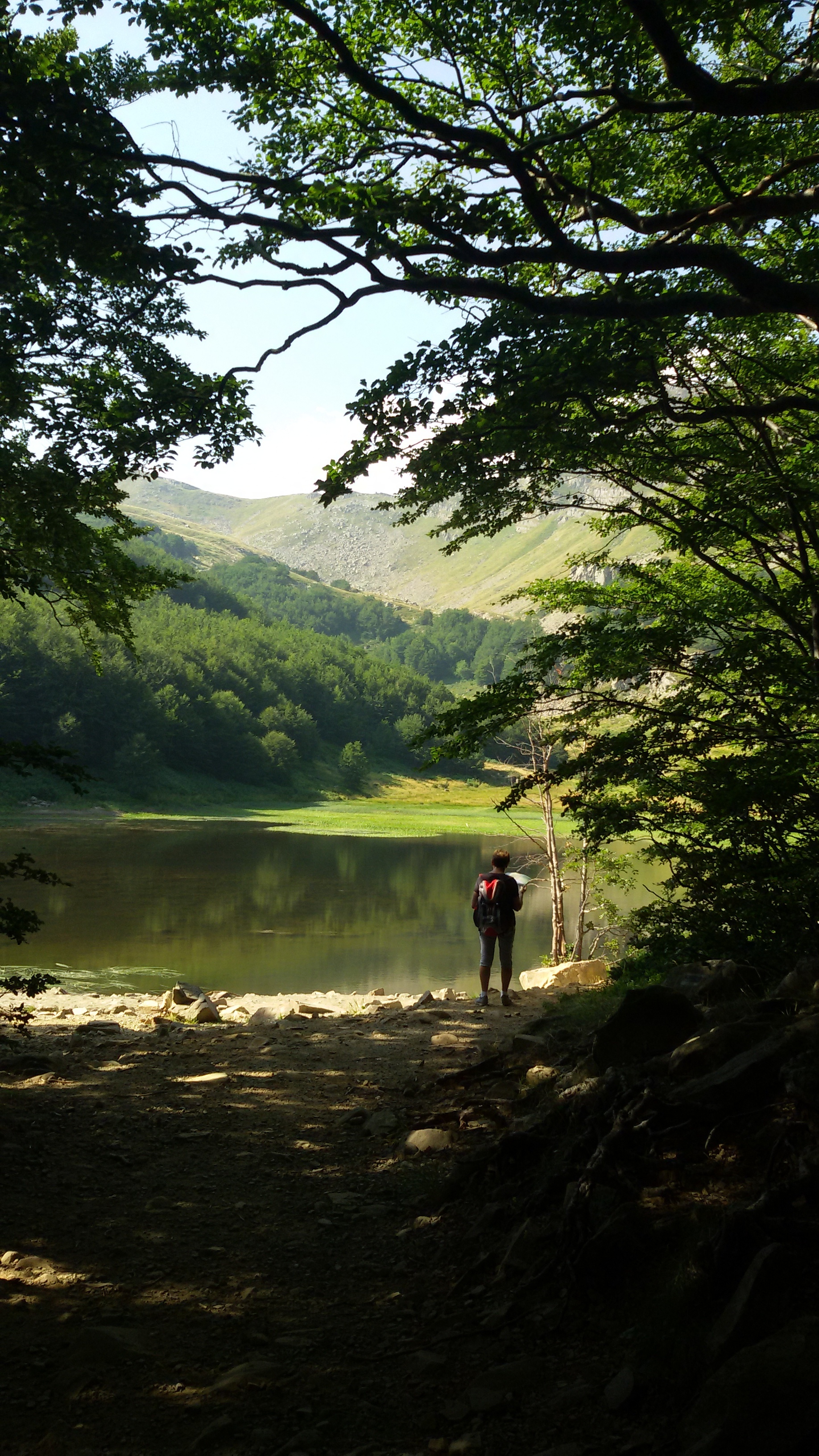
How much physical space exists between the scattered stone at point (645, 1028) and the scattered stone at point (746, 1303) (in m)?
1.97

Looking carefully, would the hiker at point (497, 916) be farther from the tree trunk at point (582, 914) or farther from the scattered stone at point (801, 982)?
the scattered stone at point (801, 982)

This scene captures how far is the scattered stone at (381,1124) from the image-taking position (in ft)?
20.2

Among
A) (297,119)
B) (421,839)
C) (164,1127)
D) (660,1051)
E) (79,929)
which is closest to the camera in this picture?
(660,1051)

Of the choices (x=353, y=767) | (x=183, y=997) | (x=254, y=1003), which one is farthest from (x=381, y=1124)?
(x=353, y=767)

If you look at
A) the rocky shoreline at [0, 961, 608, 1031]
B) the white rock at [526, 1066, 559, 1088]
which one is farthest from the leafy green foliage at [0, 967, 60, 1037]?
the rocky shoreline at [0, 961, 608, 1031]

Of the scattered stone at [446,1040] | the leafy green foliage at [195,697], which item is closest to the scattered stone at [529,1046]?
the scattered stone at [446,1040]

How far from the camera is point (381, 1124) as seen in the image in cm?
627

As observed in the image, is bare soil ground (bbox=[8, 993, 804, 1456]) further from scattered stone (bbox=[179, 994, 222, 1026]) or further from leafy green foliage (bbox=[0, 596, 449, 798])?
leafy green foliage (bbox=[0, 596, 449, 798])

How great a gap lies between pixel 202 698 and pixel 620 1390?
10454 cm

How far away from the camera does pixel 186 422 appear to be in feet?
24.8

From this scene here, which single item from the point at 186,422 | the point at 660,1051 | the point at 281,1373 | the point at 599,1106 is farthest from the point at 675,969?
the point at 186,422

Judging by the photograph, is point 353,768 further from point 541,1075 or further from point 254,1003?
point 541,1075

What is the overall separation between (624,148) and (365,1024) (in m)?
9.15

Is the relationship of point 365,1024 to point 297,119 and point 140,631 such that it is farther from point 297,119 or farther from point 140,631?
point 140,631
